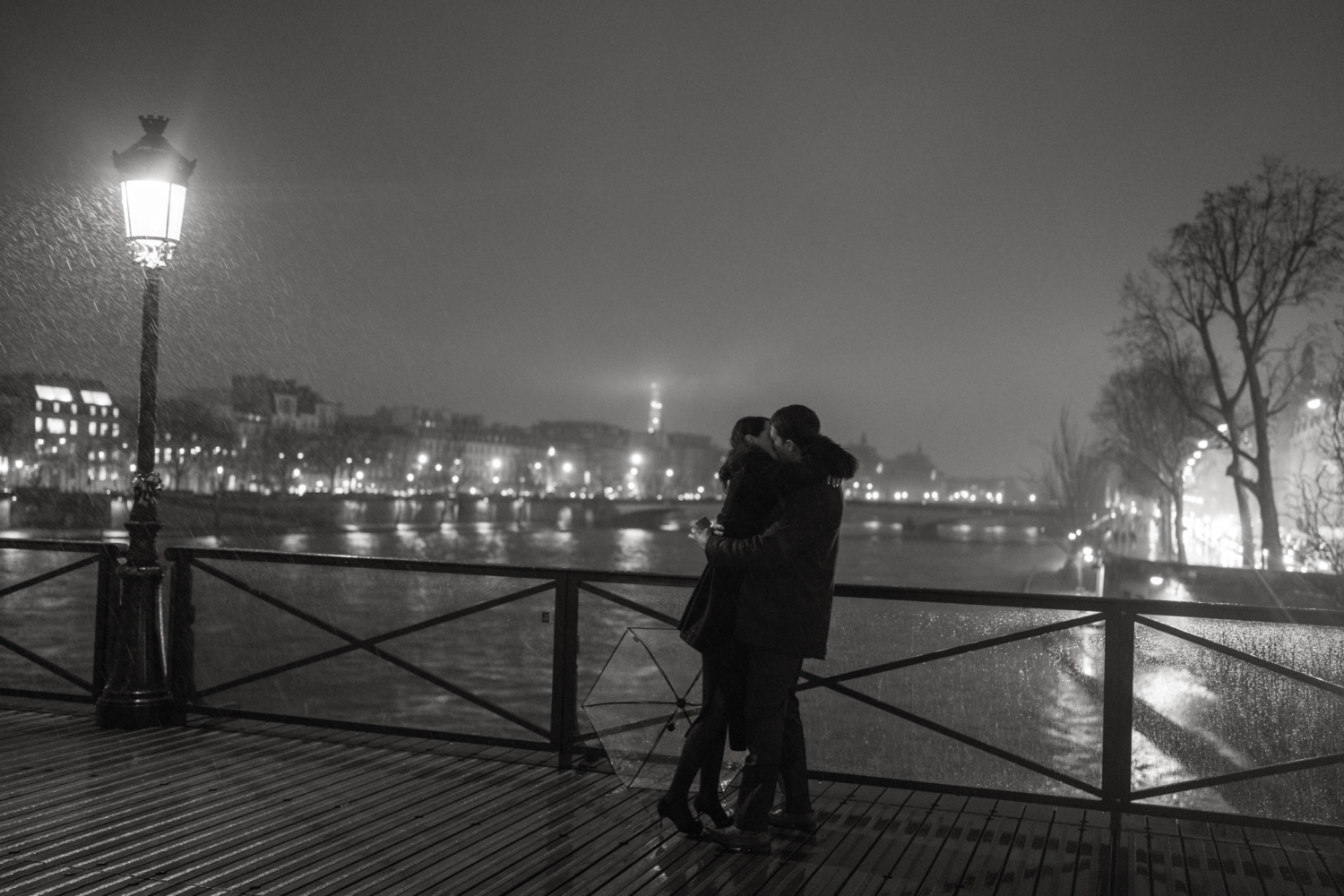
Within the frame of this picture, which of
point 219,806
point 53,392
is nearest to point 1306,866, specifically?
point 219,806

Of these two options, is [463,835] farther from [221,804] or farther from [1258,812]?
[1258,812]

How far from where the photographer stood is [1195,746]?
17.0 feet

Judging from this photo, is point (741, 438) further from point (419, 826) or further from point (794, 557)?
point (419, 826)

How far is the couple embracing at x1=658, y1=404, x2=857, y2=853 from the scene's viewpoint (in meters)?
4.54

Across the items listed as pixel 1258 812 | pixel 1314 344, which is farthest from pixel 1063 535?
pixel 1258 812

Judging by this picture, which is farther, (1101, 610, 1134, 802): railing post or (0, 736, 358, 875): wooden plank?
(1101, 610, 1134, 802): railing post

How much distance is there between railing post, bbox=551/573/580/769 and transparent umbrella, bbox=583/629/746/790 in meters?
0.50

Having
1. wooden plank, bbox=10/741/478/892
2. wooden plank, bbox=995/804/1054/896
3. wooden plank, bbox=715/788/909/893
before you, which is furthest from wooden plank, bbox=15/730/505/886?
wooden plank, bbox=995/804/1054/896

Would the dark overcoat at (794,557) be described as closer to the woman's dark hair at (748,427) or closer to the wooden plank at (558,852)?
the woman's dark hair at (748,427)

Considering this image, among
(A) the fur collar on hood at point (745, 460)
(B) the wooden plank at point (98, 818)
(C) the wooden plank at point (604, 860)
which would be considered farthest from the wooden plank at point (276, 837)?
(A) the fur collar on hood at point (745, 460)

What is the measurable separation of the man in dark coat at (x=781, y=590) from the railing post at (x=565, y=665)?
5.03 ft

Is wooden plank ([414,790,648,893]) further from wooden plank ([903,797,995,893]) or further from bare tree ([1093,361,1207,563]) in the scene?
bare tree ([1093,361,1207,563])

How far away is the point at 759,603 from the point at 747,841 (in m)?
0.95

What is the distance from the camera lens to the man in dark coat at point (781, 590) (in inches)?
178
